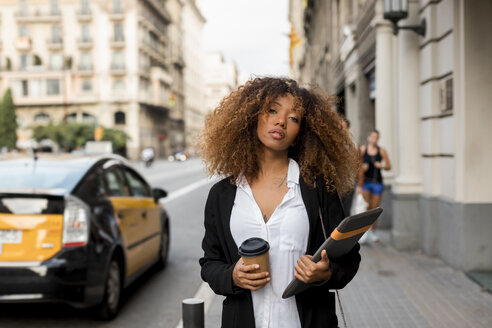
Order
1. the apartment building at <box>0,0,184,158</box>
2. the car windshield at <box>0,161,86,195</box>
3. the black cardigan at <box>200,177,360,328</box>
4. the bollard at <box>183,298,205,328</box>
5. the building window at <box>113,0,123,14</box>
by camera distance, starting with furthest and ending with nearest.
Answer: the building window at <box>113,0,123,14</box>, the apartment building at <box>0,0,184,158</box>, the car windshield at <box>0,161,86,195</box>, the bollard at <box>183,298,205,328</box>, the black cardigan at <box>200,177,360,328</box>

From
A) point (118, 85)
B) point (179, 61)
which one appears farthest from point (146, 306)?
point (179, 61)

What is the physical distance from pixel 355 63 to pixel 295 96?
12.7 metres

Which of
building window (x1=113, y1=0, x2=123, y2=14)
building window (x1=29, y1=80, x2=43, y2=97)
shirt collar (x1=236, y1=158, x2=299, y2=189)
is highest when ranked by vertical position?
building window (x1=113, y1=0, x2=123, y2=14)

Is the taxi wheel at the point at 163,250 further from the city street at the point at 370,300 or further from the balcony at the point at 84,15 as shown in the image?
the balcony at the point at 84,15

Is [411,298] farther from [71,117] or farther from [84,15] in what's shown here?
[84,15]

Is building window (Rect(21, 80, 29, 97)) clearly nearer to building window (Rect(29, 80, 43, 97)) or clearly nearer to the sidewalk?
building window (Rect(29, 80, 43, 97))

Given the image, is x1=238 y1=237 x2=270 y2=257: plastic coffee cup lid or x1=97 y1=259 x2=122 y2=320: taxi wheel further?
x1=97 y1=259 x2=122 y2=320: taxi wheel

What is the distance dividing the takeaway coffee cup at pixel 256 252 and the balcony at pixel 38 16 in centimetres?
7106

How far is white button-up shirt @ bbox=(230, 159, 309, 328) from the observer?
6.93 ft

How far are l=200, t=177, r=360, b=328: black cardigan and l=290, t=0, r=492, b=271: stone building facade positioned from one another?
9.40 feet

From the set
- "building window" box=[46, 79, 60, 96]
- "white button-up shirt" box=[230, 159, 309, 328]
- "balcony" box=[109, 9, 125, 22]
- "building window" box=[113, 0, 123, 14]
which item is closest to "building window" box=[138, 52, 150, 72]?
"balcony" box=[109, 9, 125, 22]

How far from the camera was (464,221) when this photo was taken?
643cm

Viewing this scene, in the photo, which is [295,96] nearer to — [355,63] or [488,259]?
[488,259]

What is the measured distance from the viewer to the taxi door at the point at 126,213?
5.61 m
